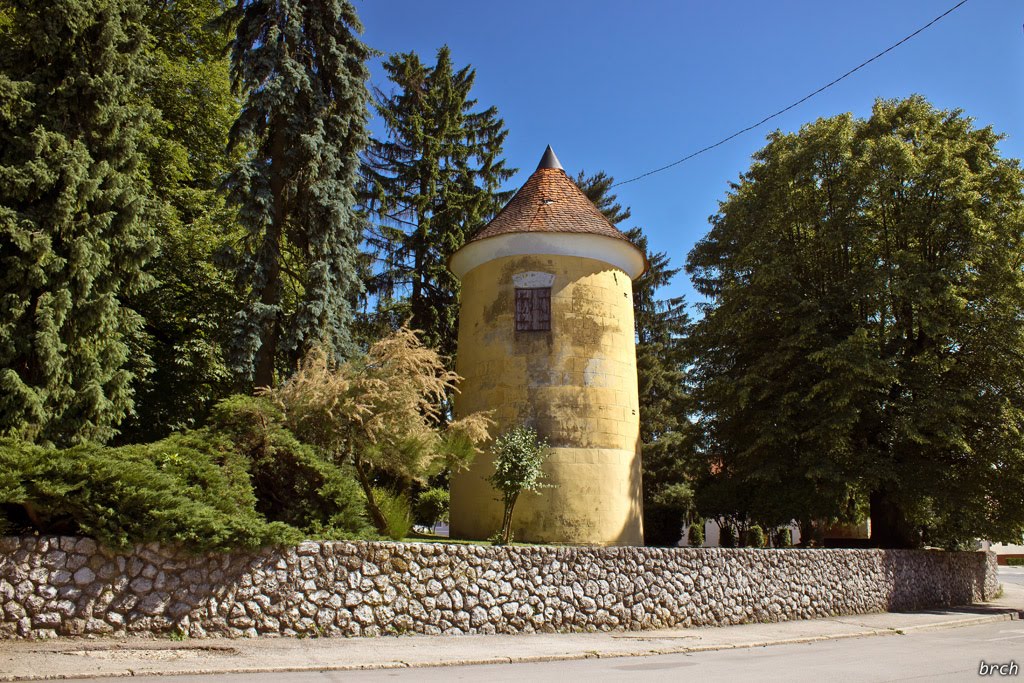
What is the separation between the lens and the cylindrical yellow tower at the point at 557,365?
55.6 feet

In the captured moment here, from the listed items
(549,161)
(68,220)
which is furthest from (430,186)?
(68,220)

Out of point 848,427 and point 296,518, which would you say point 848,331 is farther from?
point 296,518

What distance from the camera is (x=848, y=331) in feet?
69.6

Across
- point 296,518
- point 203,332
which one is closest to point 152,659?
point 296,518

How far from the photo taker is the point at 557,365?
1780cm

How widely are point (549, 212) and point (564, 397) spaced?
5.20m

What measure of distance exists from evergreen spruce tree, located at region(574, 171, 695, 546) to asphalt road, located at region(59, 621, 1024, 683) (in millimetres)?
13296

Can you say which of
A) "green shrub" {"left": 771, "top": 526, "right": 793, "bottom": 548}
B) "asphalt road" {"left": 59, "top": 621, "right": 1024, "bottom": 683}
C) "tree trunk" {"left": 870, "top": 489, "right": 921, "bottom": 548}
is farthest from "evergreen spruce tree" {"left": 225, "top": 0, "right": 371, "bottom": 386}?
"green shrub" {"left": 771, "top": 526, "right": 793, "bottom": 548}

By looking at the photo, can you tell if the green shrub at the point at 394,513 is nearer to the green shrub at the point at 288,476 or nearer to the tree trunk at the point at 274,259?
the green shrub at the point at 288,476

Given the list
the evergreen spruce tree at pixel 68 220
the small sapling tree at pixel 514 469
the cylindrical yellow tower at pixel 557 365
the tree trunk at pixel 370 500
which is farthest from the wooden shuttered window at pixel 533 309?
the evergreen spruce tree at pixel 68 220

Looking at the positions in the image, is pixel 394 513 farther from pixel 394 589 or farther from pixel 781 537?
pixel 781 537

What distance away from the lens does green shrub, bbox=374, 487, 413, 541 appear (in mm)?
12770

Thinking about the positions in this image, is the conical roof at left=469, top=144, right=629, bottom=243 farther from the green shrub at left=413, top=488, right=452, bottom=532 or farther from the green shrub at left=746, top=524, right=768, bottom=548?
the green shrub at left=746, top=524, right=768, bottom=548

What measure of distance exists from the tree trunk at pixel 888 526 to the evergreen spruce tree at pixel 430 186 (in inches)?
572
